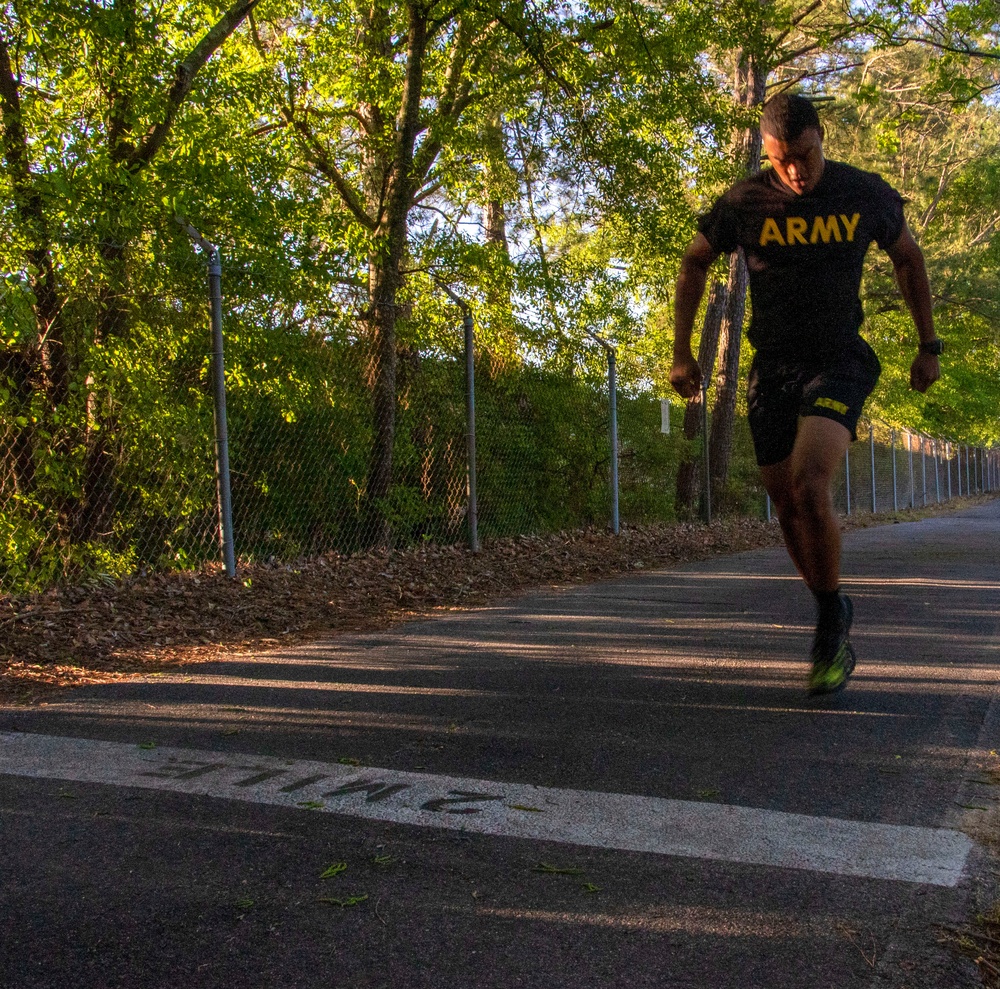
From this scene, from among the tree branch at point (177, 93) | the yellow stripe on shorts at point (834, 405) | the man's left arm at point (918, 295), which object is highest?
the tree branch at point (177, 93)

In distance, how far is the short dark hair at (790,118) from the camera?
3980mm

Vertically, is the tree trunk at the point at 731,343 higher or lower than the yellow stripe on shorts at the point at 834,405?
higher

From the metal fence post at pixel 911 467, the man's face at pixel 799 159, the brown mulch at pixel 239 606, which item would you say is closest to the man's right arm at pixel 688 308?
the man's face at pixel 799 159

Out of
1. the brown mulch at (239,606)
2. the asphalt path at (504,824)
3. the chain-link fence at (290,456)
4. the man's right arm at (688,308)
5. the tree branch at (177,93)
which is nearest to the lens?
the asphalt path at (504,824)

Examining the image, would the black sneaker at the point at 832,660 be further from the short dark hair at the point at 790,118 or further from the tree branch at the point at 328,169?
the tree branch at the point at 328,169

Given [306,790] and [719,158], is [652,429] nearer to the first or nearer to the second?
[719,158]

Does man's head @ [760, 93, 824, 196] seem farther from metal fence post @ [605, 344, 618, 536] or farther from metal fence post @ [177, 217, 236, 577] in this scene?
metal fence post @ [605, 344, 618, 536]

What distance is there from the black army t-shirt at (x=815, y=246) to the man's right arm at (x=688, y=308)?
254mm

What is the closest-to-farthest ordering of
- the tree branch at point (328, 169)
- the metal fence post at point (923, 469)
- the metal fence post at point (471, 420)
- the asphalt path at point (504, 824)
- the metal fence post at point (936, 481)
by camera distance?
1. the asphalt path at point (504, 824)
2. the metal fence post at point (471, 420)
3. the tree branch at point (328, 169)
4. the metal fence post at point (923, 469)
5. the metal fence post at point (936, 481)

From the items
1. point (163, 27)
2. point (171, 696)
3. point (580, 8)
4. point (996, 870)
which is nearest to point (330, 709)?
point (171, 696)

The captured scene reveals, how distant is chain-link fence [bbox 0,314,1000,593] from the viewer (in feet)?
22.0

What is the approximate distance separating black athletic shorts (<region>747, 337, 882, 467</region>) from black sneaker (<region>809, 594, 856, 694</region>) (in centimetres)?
66

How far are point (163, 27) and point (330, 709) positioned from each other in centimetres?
610

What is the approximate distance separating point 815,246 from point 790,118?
0.47 meters
